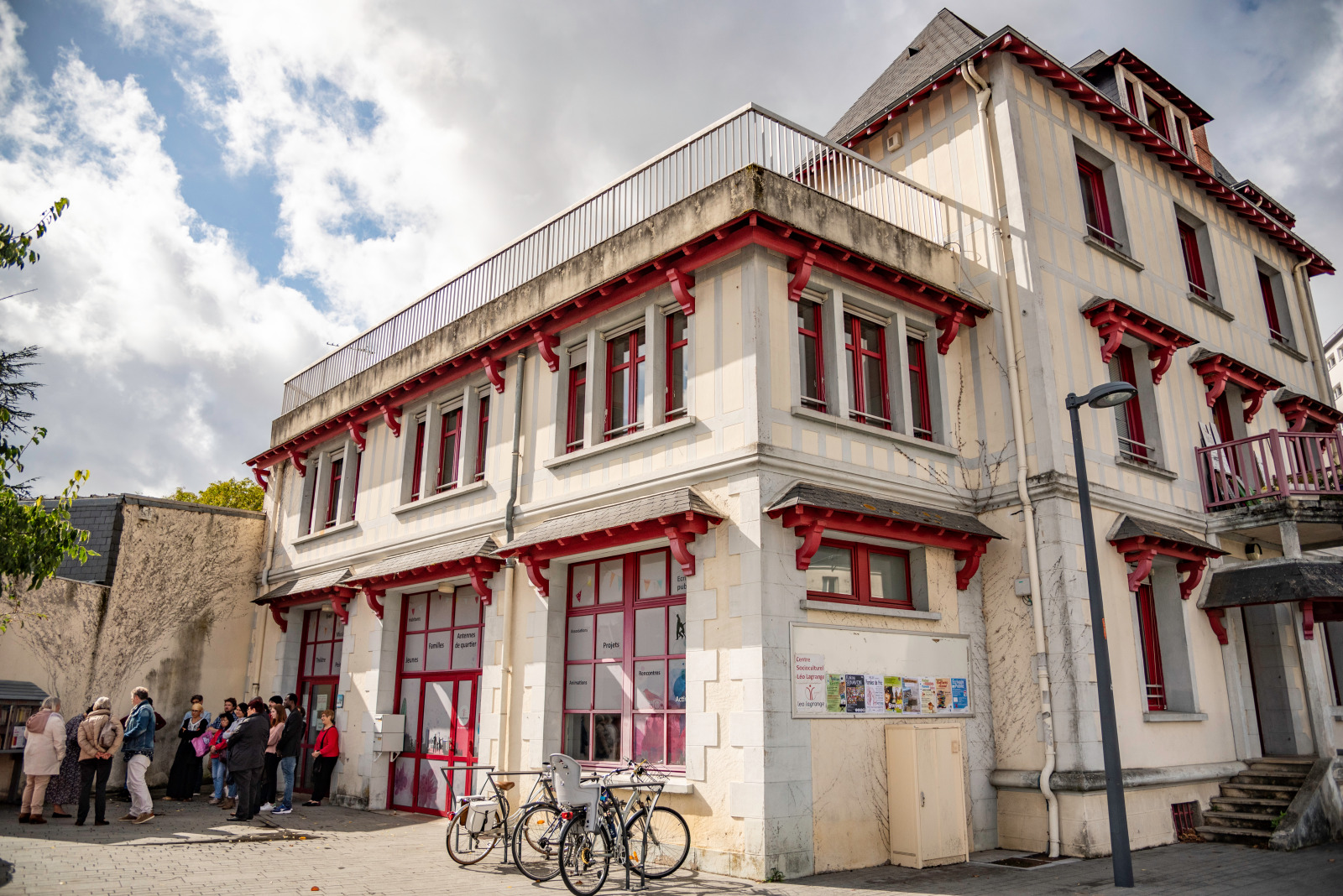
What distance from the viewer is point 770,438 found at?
10500 millimetres

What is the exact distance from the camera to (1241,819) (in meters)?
12.1

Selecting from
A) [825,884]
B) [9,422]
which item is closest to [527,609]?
[825,884]

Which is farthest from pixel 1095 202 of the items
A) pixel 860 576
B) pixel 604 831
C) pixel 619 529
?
pixel 604 831

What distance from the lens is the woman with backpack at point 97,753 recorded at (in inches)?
491

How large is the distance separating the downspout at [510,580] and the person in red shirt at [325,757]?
4.45m

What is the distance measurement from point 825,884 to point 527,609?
554cm

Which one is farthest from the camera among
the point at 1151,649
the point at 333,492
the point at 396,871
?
the point at 333,492

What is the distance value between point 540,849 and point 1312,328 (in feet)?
60.6

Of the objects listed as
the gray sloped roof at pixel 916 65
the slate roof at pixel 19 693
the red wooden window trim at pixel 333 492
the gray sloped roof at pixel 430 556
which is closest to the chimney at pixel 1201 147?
the gray sloped roof at pixel 916 65

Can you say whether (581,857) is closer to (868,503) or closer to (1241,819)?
(868,503)

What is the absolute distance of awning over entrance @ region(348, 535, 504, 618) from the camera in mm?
13414

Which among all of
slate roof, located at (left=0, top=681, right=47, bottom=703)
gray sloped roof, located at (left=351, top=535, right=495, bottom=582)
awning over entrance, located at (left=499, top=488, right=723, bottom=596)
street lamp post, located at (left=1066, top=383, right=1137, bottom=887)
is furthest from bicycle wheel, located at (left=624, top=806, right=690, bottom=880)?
slate roof, located at (left=0, top=681, right=47, bottom=703)

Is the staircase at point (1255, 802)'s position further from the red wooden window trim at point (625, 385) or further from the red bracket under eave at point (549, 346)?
the red bracket under eave at point (549, 346)

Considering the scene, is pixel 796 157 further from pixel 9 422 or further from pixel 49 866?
pixel 49 866
